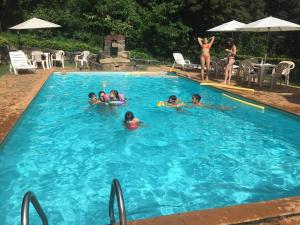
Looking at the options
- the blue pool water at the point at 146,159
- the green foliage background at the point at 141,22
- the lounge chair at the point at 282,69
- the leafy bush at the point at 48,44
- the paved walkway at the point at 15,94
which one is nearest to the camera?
the blue pool water at the point at 146,159

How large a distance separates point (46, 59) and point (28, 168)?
11.6 metres

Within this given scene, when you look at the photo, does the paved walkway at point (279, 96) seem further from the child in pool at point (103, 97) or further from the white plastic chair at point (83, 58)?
the white plastic chair at point (83, 58)

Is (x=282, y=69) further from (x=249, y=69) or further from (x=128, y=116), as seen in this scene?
(x=128, y=116)

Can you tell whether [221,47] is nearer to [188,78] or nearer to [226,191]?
[188,78]

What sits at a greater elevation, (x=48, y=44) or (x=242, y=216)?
(x=48, y=44)

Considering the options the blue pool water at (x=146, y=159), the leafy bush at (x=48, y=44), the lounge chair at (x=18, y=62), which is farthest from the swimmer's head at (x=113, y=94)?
the leafy bush at (x=48, y=44)

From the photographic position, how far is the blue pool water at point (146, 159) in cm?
500

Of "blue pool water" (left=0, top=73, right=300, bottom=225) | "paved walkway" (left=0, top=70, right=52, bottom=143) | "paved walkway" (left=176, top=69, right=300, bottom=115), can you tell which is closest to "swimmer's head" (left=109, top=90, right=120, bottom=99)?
"blue pool water" (left=0, top=73, right=300, bottom=225)

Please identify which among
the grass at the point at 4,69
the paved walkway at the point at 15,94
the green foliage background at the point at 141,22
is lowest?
the paved walkway at the point at 15,94

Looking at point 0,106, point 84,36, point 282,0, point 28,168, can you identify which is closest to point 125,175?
point 28,168

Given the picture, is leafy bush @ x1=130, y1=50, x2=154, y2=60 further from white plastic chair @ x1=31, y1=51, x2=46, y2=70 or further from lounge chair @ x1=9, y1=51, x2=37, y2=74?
lounge chair @ x1=9, y1=51, x2=37, y2=74

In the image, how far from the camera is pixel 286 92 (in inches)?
444

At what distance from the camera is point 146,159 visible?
6684mm

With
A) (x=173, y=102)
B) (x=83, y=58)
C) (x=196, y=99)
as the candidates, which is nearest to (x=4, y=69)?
(x=83, y=58)
